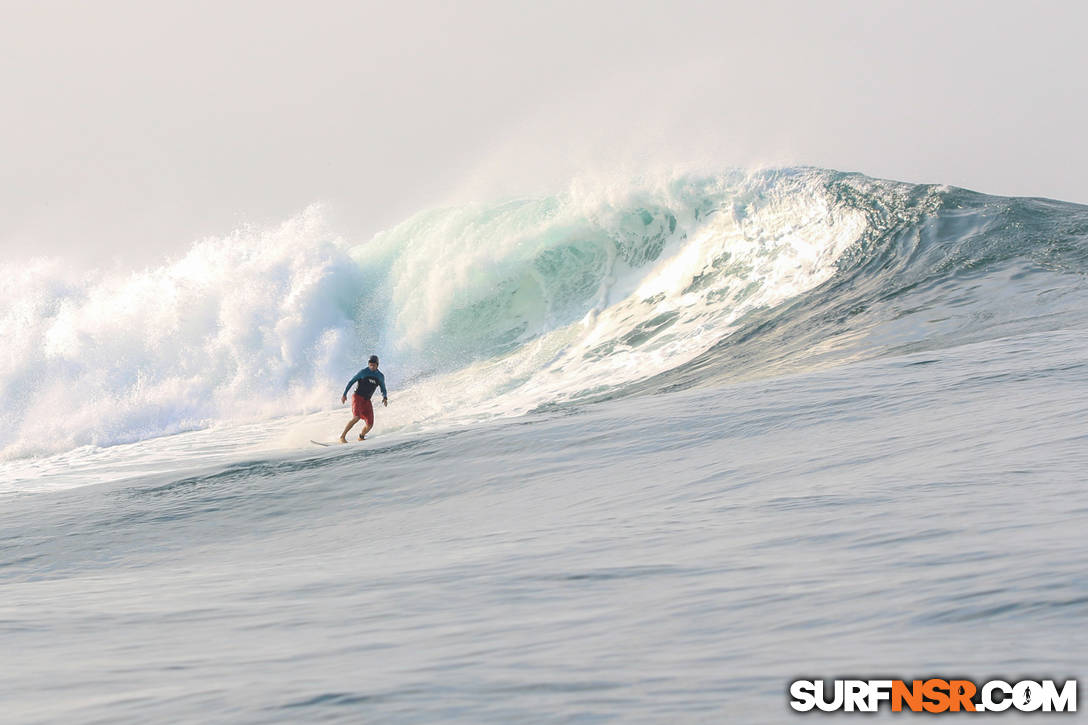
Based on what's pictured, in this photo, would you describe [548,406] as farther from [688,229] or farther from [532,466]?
[688,229]

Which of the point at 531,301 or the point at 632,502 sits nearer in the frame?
the point at 632,502

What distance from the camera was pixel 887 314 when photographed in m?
13.1

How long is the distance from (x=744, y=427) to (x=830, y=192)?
41.8 feet

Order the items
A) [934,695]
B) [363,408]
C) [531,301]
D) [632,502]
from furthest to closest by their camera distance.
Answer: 1. [531,301]
2. [363,408]
3. [632,502]
4. [934,695]

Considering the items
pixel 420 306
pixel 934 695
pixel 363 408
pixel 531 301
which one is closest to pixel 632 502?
pixel 934 695

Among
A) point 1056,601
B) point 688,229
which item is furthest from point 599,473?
point 688,229

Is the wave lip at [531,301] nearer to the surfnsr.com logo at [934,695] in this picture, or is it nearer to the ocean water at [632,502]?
the ocean water at [632,502]

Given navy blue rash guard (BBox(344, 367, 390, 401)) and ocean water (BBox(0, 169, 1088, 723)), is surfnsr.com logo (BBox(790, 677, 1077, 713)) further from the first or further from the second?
navy blue rash guard (BBox(344, 367, 390, 401))

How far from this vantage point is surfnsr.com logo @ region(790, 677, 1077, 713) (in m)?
2.54

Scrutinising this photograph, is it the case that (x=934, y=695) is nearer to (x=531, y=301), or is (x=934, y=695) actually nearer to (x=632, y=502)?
(x=632, y=502)

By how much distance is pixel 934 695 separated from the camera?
264 centimetres

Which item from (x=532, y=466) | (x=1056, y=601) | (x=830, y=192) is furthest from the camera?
(x=830, y=192)

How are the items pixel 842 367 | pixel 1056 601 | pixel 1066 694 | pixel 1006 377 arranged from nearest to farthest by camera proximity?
pixel 1066 694 → pixel 1056 601 → pixel 1006 377 → pixel 842 367

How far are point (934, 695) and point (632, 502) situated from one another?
342 centimetres
